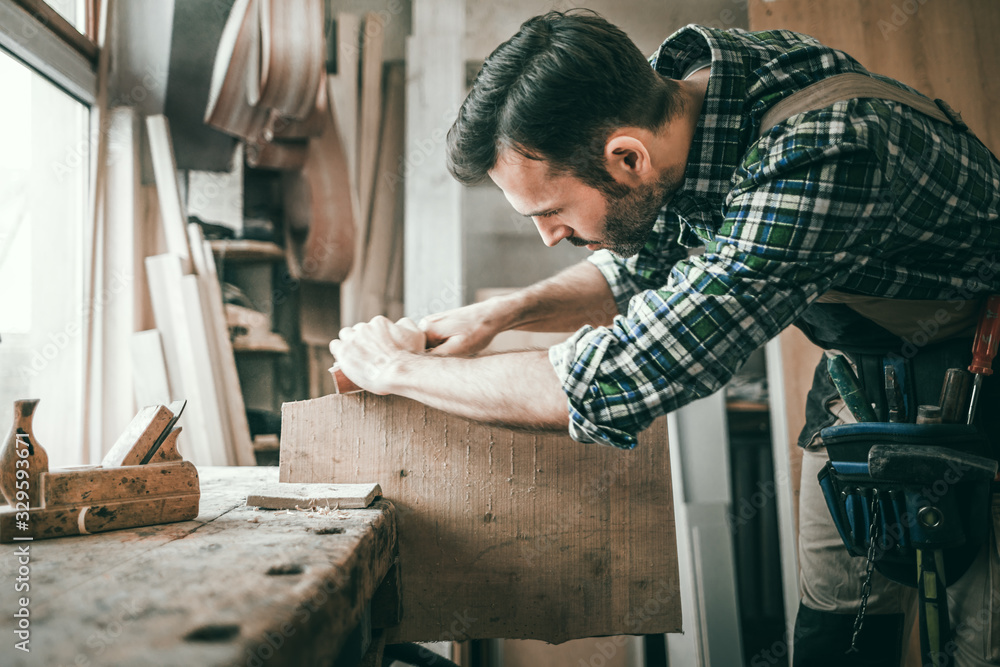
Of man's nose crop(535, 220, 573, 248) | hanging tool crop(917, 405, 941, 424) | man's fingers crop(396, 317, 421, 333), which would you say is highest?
man's nose crop(535, 220, 573, 248)

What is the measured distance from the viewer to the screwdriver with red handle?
97 centimetres

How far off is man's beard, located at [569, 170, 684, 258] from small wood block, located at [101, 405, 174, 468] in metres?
0.77

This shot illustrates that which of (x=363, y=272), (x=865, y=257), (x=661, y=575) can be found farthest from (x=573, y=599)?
(x=363, y=272)

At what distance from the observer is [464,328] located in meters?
1.25

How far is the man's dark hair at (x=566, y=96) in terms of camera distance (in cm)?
97

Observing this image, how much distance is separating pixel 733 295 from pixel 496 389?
14.8 inches

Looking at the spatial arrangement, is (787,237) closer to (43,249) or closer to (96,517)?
(96,517)

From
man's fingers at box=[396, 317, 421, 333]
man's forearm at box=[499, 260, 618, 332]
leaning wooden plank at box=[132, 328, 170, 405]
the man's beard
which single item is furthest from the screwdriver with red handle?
leaning wooden plank at box=[132, 328, 170, 405]

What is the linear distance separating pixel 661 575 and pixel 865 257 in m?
0.62

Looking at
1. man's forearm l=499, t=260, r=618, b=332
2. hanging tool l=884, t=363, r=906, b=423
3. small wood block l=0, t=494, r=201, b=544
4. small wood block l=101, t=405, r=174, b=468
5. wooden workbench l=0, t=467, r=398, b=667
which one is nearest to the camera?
wooden workbench l=0, t=467, r=398, b=667

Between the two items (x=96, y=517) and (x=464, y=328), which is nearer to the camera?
(x=96, y=517)

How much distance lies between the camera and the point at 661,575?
3.43 feet

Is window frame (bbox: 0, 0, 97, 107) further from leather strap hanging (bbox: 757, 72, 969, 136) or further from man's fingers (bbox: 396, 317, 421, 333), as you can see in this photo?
leather strap hanging (bbox: 757, 72, 969, 136)

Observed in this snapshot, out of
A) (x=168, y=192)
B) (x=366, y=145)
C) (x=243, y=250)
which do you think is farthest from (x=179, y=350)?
(x=366, y=145)
